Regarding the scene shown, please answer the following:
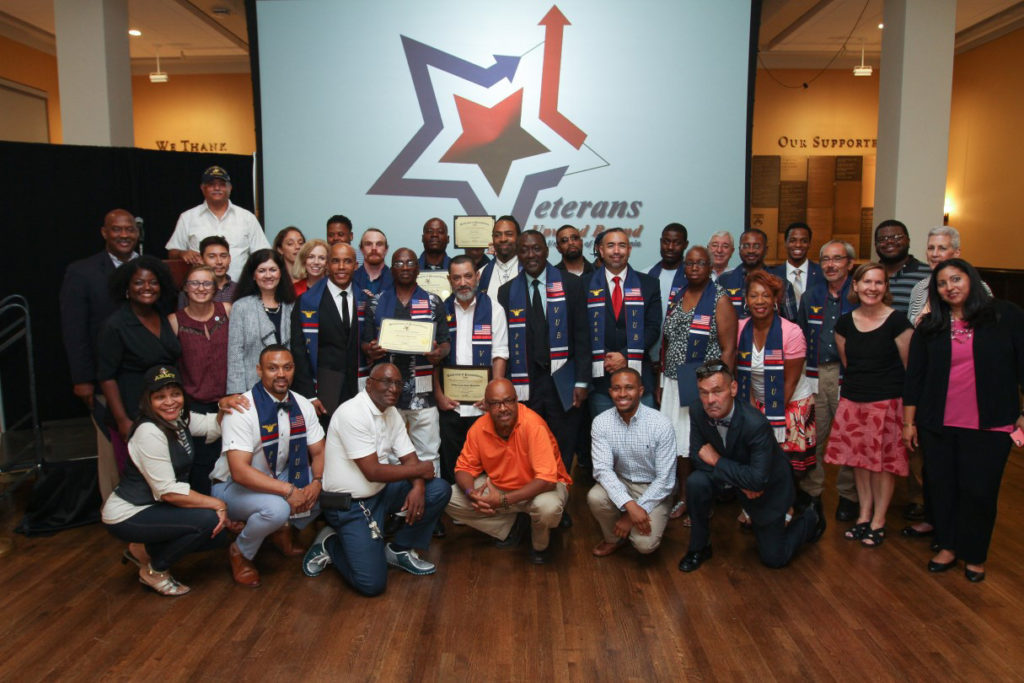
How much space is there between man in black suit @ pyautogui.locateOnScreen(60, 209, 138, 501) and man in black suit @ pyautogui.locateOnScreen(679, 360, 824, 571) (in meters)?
3.20

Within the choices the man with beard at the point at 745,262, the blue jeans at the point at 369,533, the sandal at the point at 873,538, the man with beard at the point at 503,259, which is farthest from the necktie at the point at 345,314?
the sandal at the point at 873,538

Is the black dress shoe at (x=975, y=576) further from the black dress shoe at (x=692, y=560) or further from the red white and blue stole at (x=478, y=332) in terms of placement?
the red white and blue stole at (x=478, y=332)

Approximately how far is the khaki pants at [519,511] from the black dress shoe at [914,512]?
2.12 metres

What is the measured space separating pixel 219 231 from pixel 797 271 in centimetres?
385

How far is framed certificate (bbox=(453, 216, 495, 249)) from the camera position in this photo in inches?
195

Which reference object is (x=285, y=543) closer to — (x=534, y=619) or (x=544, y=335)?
(x=534, y=619)

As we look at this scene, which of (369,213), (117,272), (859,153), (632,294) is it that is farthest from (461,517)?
(859,153)

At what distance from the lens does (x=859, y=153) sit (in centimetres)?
1032

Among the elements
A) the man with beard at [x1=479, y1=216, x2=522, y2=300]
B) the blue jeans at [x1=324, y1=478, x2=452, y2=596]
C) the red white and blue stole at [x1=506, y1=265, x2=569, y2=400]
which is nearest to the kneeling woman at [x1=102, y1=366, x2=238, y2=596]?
the blue jeans at [x1=324, y1=478, x2=452, y2=596]

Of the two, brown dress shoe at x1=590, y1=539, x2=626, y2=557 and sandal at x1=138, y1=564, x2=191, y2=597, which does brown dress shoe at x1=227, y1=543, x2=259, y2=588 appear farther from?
brown dress shoe at x1=590, y1=539, x2=626, y2=557

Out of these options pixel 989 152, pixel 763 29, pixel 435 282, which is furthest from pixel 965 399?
pixel 989 152

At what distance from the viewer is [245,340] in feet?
12.0

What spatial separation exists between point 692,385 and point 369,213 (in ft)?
11.9

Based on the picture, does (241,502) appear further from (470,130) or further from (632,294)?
(470,130)
